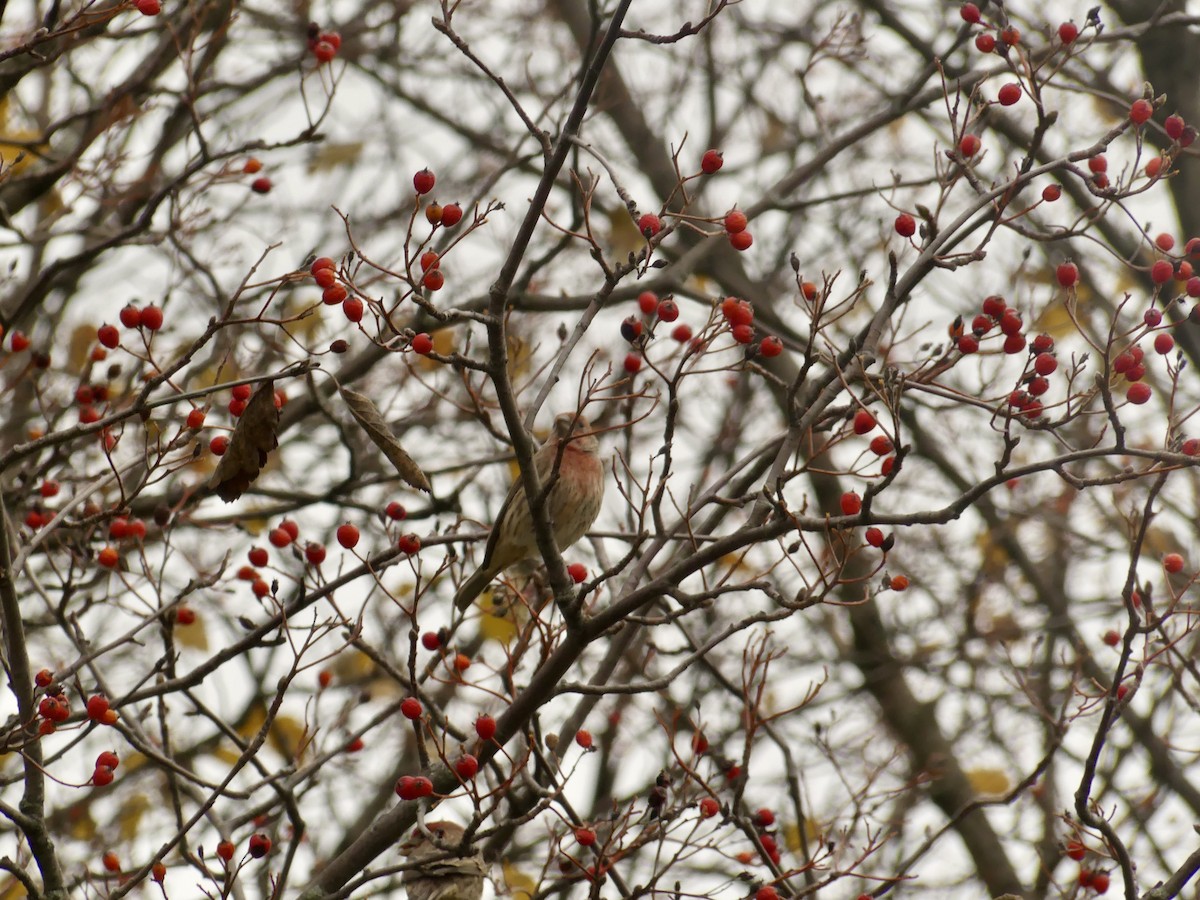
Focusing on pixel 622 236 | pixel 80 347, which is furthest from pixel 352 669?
pixel 622 236

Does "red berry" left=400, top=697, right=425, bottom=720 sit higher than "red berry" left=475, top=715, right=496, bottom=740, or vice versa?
"red berry" left=400, top=697, right=425, bottom=720

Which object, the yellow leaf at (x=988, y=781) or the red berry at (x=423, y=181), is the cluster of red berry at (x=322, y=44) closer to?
the red berry at (x=423, y=181)

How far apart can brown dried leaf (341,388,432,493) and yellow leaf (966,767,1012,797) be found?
24.2 feet

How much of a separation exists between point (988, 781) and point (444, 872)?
21.8 ft

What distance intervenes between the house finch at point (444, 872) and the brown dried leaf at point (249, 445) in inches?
55.1

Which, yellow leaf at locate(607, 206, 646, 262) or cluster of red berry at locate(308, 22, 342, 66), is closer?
cluster of red berry at locate(308, 22, 342, 66)

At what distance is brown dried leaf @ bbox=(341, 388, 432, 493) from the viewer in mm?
3881

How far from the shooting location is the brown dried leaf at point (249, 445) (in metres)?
4.16

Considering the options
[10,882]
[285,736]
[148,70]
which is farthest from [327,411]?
[285,736]

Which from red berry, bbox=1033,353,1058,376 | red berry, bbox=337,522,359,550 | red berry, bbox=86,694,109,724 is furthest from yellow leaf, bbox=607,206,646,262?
red berry, bbox=86,694,109,724

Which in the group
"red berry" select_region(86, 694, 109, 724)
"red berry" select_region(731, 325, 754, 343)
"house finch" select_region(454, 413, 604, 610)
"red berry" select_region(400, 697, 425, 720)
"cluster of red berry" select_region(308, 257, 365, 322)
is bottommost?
"red berry" select_region(400, 697, 425, 720)

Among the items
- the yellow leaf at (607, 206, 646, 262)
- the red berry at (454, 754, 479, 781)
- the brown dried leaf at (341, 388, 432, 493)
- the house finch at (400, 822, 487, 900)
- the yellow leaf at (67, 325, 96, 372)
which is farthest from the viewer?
the yellow leaf at (607, 206, 646, 262)

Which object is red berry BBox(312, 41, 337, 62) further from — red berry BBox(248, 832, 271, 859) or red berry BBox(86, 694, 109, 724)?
red berry BBox(248, 832, 271, 859)

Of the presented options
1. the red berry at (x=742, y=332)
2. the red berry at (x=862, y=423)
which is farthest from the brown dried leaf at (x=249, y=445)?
the red berry at (x=862, y=423)
